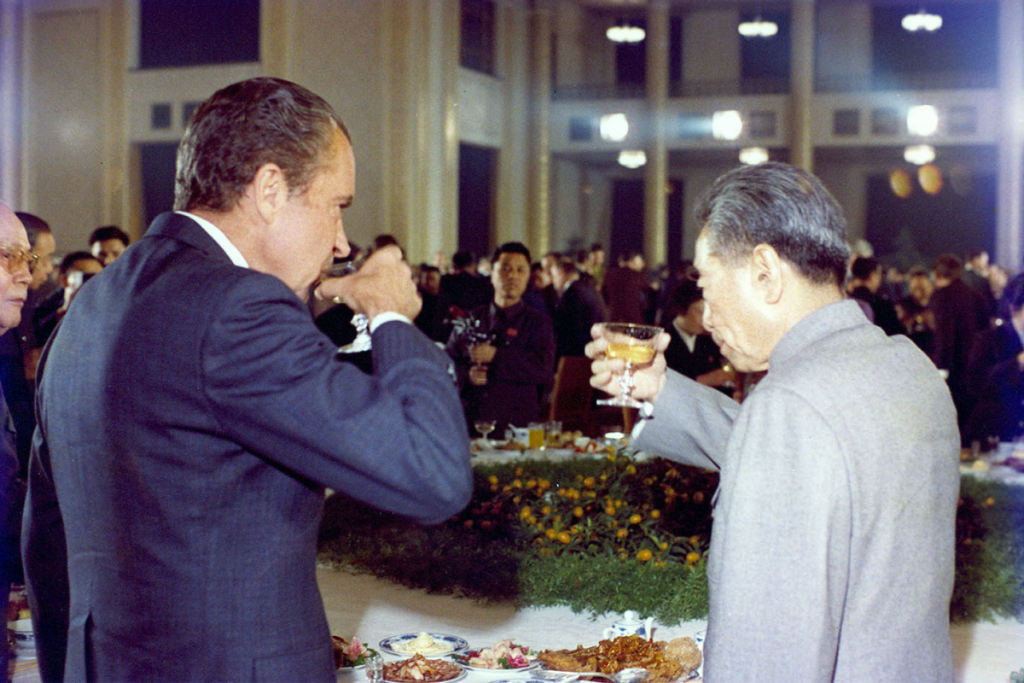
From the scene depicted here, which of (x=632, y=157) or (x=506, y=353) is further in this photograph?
(x=632, y=157)

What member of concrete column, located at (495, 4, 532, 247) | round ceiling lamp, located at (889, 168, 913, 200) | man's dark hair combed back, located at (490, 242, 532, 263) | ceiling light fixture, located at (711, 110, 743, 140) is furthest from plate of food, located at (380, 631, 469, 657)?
round ceiling lamp, located at (889, 168, 913, 200)

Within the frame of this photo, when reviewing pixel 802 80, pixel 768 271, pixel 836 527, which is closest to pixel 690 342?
pixel 768 271

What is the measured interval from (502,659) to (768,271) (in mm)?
1066

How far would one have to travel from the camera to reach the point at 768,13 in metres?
19.8

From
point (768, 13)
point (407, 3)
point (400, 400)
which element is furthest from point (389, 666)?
point (768, 13)

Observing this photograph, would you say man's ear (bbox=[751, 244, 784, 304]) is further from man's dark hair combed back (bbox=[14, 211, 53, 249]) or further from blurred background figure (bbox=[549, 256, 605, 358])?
blurred background figure (bbox=[549, 256, 605, 358])

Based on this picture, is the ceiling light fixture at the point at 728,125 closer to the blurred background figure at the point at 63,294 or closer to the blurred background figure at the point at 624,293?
the blurred background figure at the point at 624,293

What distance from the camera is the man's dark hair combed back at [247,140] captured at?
125 cm

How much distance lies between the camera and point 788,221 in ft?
4.46

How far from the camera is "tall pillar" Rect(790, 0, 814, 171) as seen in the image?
692 inches

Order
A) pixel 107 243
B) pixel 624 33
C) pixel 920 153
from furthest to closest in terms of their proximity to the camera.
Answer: pixel 624 33 < pixel 920 153 < pixel 107 243

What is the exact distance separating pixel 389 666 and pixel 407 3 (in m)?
13.3

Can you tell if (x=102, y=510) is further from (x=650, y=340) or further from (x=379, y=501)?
(x=650, y=340)

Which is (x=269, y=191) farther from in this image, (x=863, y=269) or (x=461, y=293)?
(x=863, y=269)
